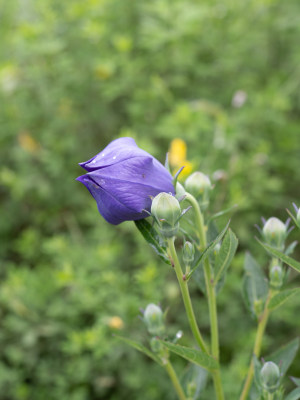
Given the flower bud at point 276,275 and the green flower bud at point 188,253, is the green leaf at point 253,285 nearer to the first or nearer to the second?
the flower bud at point 276,275

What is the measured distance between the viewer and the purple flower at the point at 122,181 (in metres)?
0.72

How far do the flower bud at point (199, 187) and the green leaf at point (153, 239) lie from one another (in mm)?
128

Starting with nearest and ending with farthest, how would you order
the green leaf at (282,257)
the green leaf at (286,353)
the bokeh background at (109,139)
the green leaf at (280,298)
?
the green leaf at (282,257) < the green leaf at (280,298) < the green leaf at (286,353) < the bokeh background at (109,139)

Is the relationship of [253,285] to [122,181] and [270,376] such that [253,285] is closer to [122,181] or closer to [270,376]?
[270,376]

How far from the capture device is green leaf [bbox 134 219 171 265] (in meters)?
0.74

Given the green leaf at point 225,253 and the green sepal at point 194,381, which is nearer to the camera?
the green leaf at point 225,253

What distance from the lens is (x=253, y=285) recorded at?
3.15 feet

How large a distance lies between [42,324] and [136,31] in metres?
1.50

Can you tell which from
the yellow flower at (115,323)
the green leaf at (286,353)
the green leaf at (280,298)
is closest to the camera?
the green leaf at (280,298)

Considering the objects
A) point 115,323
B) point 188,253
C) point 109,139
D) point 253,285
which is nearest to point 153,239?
point 188,253

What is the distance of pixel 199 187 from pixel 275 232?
16 cm

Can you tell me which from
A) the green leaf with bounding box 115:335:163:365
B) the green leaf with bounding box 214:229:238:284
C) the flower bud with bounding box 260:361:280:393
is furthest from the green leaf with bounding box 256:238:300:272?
the green leaf with bounding box 115:335:163:365

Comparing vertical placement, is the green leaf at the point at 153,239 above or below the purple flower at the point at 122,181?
below

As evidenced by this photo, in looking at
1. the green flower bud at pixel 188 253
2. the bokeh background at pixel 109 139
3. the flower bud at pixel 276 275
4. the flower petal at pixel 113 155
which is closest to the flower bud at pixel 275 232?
the flower bud at pixel 276 275
